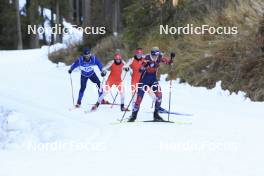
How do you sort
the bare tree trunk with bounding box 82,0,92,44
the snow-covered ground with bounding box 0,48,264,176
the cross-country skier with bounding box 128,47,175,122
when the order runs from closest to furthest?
the snow-covered ground with bounding box 0,48,264,176, the cross-country skier with bounding box 128,47,175,122, the bare tree trunk with bounding box 82,0,92,44

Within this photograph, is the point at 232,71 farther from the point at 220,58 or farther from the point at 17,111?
the point at 17,111

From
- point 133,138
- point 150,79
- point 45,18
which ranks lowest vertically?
point 133,138

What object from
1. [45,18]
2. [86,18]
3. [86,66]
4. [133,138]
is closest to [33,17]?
[45,18]

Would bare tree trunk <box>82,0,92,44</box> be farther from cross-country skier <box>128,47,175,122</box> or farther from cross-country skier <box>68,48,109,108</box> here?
cross-country skier <box>128,47,175,122</box>

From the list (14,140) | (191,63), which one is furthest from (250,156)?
(191,63)

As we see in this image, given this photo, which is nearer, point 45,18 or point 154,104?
point 154,104

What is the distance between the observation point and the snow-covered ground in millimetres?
7898

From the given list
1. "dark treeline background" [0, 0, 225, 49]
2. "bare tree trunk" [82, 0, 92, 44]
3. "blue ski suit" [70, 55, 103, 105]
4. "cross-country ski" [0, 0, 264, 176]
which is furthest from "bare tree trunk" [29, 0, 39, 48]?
"blue ski suit" [70, 55, 103, 105]

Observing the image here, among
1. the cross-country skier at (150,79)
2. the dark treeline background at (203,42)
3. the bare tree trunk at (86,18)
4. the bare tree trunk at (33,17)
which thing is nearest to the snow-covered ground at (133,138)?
the cross-country skier at (150,79)

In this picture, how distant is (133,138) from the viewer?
31.7 ft

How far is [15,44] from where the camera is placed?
46031mm

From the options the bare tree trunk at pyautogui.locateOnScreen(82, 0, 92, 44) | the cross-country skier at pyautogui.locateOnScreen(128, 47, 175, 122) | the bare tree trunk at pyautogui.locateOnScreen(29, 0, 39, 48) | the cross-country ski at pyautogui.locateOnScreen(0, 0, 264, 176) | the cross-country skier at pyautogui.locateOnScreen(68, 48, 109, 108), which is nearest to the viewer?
the cross-country ski at pyautogui.locateOnScreen(0, 0, 264, 176)

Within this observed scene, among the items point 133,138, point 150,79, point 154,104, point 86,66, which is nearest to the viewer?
point 133,138

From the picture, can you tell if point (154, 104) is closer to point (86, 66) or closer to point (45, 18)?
point (86, 66)
